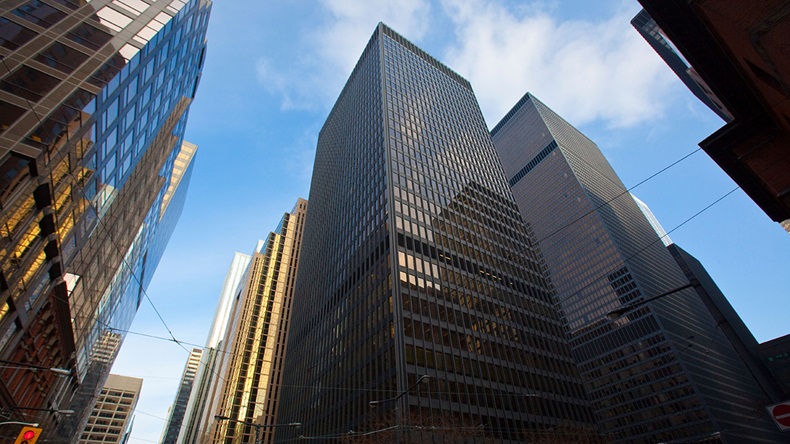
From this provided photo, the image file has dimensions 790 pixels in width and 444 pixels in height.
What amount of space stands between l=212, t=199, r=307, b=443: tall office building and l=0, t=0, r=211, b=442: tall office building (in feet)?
235

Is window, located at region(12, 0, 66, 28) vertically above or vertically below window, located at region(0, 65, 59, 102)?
above

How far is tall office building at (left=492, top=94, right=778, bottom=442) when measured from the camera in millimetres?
103812

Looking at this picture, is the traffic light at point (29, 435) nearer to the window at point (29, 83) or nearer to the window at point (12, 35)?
the window at point (29, 83)

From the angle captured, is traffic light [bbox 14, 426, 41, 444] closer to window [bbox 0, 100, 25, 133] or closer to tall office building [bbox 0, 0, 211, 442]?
tall office building [bbox 0, 0, 211, 442]

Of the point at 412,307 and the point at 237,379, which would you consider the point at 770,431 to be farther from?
the point at 237,379

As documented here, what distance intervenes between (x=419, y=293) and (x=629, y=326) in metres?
103

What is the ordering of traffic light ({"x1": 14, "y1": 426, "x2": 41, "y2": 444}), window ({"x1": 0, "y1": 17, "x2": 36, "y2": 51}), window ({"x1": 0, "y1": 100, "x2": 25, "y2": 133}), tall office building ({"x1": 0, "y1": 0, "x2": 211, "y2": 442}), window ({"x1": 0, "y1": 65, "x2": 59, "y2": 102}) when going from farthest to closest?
window ({"x1": 0, "y1": 17, "x2": 36, "y2": 51}) < tall office building ({"x1": 0, "y1": 0, "x2": 211, "y2": 442}) < window ({"x1": 0, "y1": 65, "x2": 59, "y2": 102}) < window ({"x1": 0, "y1": 100, "x2": 25, "y2": 133}) < traffic light ({"x1": 14, "y1": 426, "x2": 41, "y2": 444})

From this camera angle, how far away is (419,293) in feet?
165

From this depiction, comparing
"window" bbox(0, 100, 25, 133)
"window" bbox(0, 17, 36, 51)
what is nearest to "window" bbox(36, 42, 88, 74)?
"window" bbox(0, 17, 36, 51)

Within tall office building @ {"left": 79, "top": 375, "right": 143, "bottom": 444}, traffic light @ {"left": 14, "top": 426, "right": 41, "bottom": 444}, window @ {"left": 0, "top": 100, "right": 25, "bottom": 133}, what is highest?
tall office building @ {"left": 79, "top": 375, "right": 143, "bottom": 444}

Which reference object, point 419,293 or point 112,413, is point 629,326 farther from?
point 112,413

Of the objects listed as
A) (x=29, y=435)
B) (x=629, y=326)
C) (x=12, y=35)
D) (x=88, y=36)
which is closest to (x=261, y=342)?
(x=88, y=36)

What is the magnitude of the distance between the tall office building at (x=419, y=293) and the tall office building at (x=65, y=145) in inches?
1002

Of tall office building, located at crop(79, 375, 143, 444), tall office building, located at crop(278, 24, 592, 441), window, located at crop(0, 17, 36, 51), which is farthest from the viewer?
tall office building, located at crop(79, 375, 143, 444)
